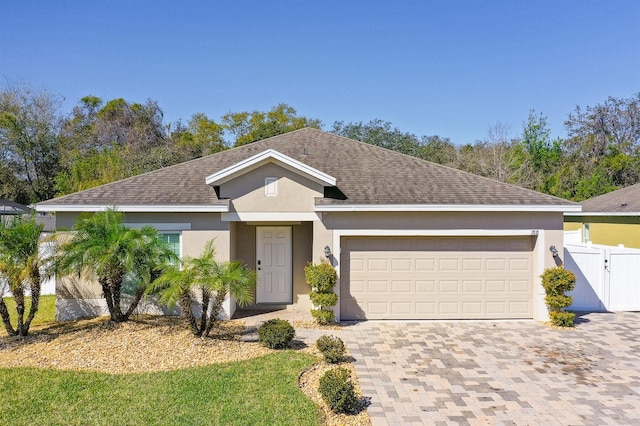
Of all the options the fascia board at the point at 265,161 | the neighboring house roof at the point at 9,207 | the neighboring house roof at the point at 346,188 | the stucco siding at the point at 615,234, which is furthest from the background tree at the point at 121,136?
the stucco siding at the point at 615,234

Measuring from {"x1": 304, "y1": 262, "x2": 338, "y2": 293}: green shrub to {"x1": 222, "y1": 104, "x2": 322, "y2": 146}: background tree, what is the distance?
2956cm

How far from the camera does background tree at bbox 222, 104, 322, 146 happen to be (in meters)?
38.7

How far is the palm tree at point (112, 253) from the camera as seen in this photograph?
28.2 ft

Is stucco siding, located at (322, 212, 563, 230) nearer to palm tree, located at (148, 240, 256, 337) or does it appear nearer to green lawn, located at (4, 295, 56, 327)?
palm tree, located at (148, 240, 256, 337)

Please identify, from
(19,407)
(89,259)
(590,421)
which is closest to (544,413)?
(590,421)

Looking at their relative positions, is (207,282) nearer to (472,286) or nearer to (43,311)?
(43,311)

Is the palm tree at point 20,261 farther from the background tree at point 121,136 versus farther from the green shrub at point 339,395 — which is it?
the background tree at point 121,136

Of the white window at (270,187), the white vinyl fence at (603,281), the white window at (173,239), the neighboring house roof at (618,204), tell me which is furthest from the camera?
the neighboring house roof at (618,204)

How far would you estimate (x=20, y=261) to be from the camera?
8.49m

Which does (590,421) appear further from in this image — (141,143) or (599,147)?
(599,147)

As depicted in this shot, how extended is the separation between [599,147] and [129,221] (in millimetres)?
44063

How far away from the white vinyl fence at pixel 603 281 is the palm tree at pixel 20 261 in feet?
48.4

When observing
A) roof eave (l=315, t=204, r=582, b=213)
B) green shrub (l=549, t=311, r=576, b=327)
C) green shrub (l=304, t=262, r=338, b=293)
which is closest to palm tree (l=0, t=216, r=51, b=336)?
green shrub (l=304, t=262, r=338, b=293)

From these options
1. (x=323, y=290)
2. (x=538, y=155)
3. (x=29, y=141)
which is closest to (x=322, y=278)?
(x=323, y=290)
